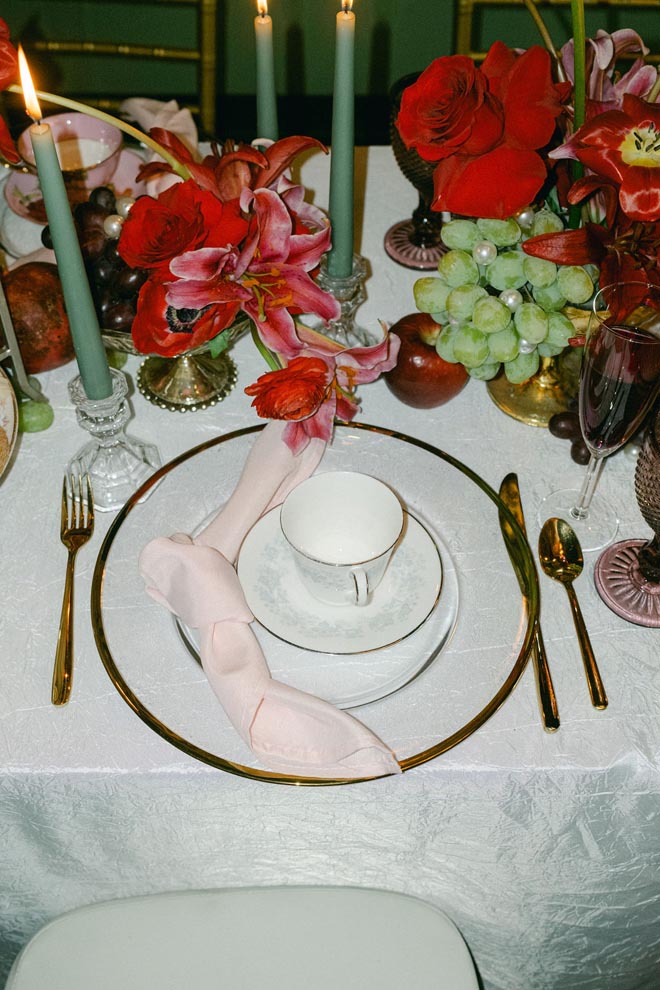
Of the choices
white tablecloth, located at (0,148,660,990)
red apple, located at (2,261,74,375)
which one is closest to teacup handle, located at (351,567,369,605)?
white tablecloth, located at (0,148,660,990)

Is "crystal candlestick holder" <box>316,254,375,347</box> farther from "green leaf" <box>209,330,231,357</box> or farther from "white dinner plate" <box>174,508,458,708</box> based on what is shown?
"white dinner plate" <box>174,508,458,708</box>

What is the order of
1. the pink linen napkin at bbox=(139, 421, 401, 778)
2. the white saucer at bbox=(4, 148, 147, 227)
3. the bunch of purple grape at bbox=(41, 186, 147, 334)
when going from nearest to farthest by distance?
the pink linen napkin at bbox=(139, 421, 401, 778)
the bunch of purple grape at bbox=(41, 186, 147, 334)
the white saucer at bbox=(4, 148, 147, 227)

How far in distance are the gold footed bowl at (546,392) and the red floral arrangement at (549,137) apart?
0.16m

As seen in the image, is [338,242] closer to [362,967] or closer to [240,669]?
[240,669]

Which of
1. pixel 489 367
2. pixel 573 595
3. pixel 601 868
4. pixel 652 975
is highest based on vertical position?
pixel 489 367

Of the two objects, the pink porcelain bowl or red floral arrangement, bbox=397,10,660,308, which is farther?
the pink porcelain bowl

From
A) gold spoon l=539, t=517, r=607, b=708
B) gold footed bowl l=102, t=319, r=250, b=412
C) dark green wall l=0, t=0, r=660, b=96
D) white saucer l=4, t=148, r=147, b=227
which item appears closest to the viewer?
gold spoon l=539, t=517, r=607, b=708

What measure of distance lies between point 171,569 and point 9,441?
0.22m

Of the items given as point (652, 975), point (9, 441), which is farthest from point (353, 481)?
point (652, 975)

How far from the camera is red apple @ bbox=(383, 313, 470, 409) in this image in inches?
34.8

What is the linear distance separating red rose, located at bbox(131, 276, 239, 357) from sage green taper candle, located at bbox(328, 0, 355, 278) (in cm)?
17

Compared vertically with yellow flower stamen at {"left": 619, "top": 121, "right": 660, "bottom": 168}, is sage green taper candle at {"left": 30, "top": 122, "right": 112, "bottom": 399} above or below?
below

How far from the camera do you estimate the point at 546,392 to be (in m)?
0.92

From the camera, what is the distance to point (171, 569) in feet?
2.34
